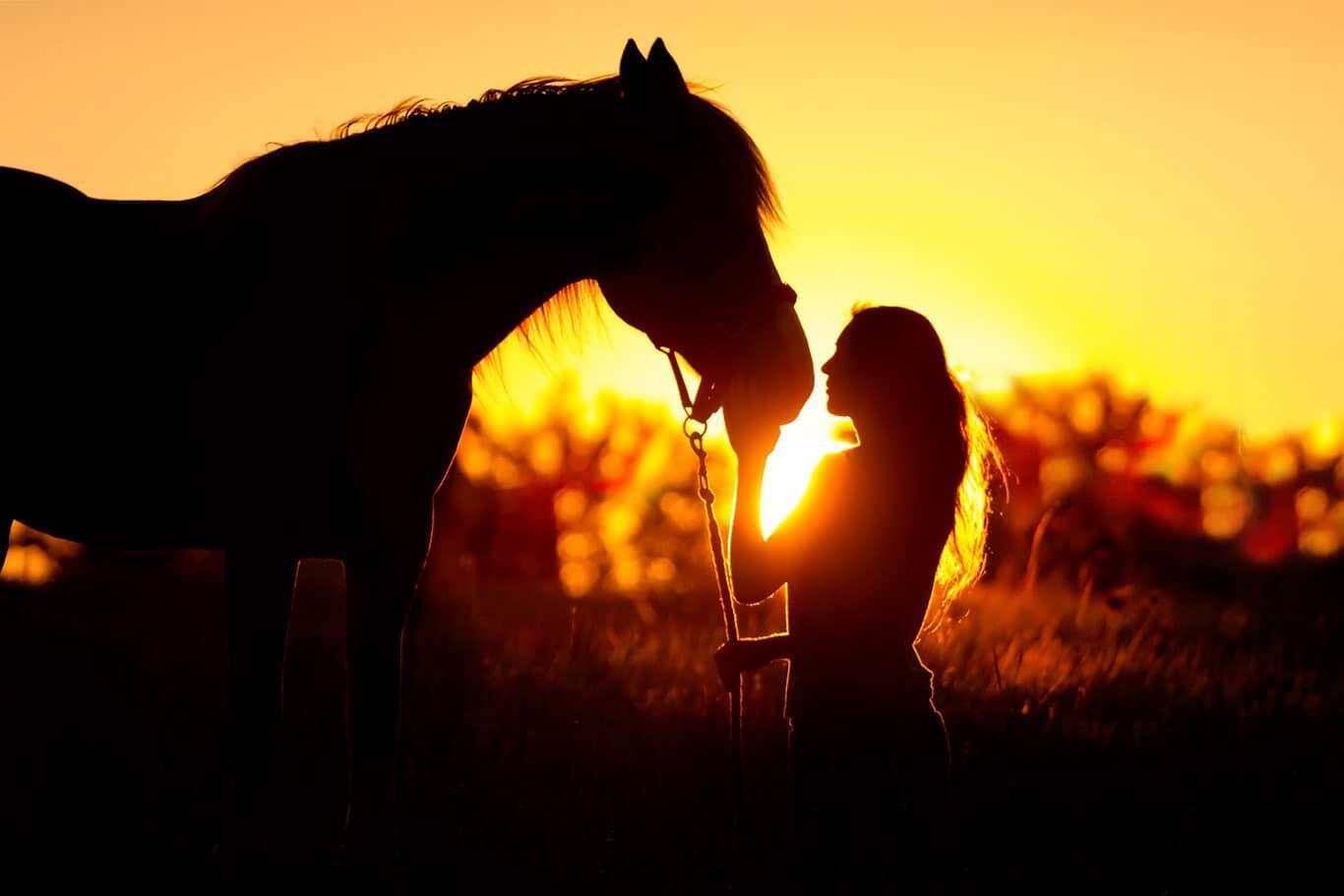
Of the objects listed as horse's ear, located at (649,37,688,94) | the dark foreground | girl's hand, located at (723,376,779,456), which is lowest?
the dark foreground

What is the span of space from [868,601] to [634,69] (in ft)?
6.92

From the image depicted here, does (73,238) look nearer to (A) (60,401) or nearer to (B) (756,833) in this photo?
(A) (60,401)

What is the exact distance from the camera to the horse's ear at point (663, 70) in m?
4.71

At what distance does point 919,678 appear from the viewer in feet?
13.9

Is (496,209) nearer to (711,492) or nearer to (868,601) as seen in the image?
(711,492)

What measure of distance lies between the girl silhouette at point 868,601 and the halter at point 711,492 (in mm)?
133

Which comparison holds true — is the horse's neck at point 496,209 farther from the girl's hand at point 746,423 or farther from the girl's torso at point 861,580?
the girl's torso at point 861,580

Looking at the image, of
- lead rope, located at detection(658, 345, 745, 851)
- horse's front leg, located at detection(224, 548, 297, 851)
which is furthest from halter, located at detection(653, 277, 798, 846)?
horse's front leg, located at detection(224, 548, 297, 851)

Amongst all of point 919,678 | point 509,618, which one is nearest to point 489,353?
point 919,678

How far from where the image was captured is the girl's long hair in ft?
13.8

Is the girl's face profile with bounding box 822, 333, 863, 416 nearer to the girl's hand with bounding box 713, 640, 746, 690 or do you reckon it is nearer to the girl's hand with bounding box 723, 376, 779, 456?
the girl's hand with bounding box 723, 376, 779, 456

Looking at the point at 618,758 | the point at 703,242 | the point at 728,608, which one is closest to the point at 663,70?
the point at 703,242

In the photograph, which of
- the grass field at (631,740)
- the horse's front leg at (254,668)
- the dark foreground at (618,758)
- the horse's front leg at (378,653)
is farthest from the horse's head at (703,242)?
the dark foreground at (618,758)

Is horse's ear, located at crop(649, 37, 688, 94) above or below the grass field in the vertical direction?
above
